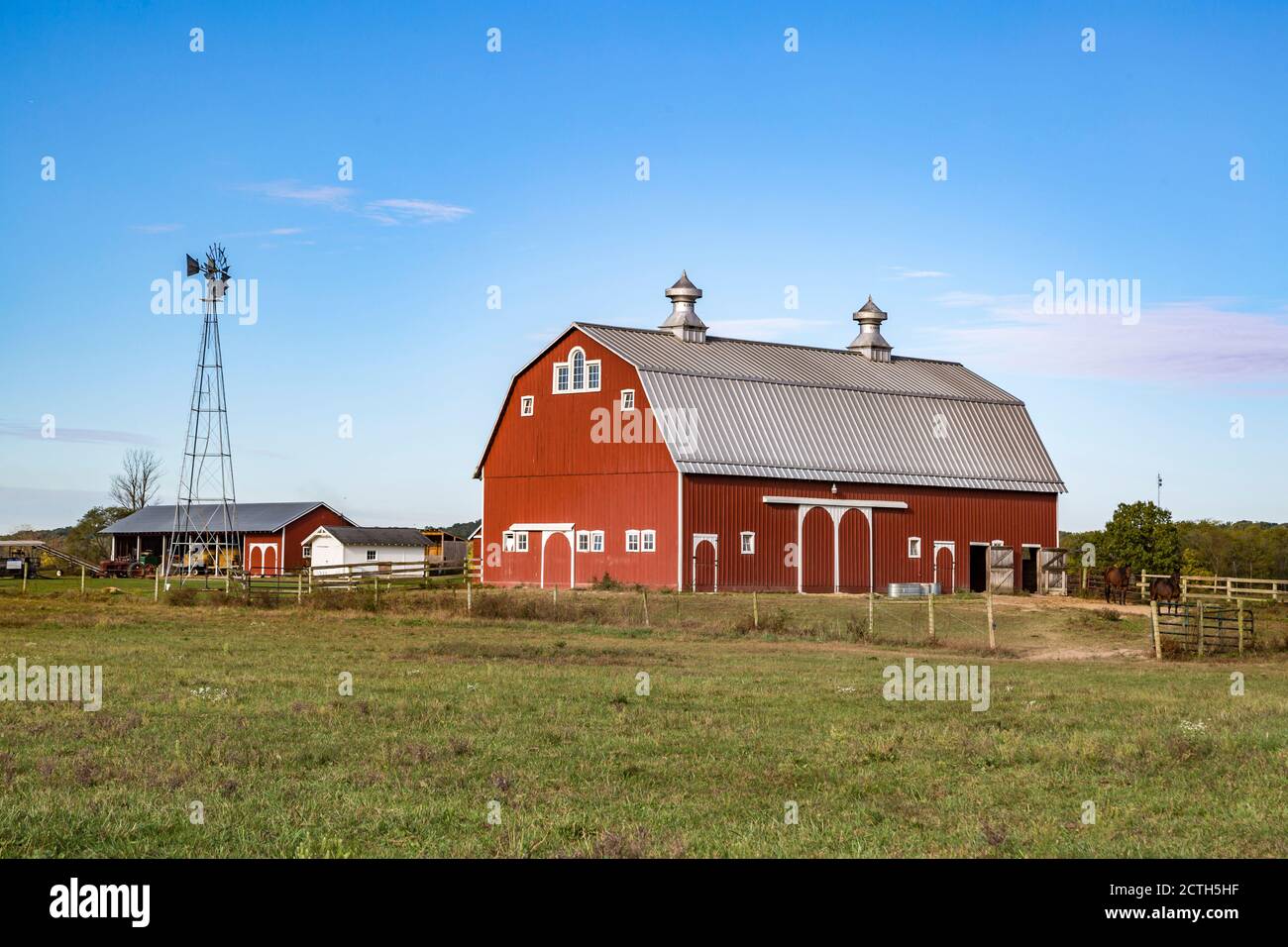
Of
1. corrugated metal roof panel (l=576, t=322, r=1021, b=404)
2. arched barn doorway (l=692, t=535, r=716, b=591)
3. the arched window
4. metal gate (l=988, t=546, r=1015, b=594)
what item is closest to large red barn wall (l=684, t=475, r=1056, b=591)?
arched barn doorway (l=692, t=535, r=716, b=591)

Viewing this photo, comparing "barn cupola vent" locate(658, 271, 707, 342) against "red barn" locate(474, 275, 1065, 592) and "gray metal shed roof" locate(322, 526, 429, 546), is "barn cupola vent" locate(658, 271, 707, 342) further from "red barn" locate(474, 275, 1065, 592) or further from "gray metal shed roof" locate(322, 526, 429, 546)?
"gray metal shed roof" locate(322, 526, 429, 546)

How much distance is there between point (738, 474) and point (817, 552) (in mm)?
5013

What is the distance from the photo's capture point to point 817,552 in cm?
5541

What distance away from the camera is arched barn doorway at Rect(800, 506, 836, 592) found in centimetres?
5500

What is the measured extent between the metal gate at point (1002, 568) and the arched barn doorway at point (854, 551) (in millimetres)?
6689

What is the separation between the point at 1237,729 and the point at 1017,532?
46483 mm

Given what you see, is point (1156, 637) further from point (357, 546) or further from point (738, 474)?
point (357, 546)

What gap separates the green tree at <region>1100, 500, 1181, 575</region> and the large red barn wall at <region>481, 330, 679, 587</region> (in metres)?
37.1

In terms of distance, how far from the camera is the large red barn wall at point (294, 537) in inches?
3396
